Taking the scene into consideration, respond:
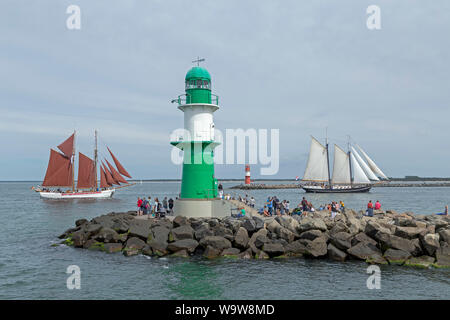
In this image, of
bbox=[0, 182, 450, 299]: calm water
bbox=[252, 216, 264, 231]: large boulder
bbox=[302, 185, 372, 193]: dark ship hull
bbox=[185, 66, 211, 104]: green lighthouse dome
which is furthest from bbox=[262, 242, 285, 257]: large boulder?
bbox=[302, 185, 372, 193]: dark ship hull

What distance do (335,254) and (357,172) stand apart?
7197 cm

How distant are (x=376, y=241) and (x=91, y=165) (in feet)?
206

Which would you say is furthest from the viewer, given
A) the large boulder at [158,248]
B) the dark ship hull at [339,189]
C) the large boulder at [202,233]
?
the dark ship hull at [339,189]

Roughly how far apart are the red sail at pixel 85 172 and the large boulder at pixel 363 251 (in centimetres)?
6075

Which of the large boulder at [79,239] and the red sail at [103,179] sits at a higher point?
the red sail at [103,179]

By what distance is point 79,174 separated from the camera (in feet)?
225

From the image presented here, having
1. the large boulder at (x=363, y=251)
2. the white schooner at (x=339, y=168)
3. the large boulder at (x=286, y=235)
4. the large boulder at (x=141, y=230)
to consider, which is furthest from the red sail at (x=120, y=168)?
the large boulder at (x=363, y=251)

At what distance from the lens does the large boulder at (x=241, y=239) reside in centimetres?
1703

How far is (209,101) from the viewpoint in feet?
68.5

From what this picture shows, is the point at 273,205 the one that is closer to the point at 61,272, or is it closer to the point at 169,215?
the point at 169,215

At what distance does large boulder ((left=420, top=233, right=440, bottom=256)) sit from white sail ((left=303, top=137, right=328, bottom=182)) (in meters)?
66.1

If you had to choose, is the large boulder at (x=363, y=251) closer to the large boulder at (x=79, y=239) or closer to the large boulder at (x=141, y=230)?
the large boulder at (x=141, y=230)

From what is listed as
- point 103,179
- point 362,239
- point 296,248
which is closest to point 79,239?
point 296,248
